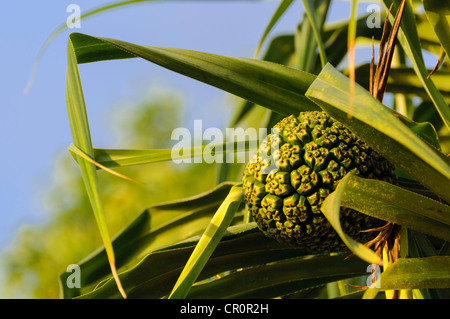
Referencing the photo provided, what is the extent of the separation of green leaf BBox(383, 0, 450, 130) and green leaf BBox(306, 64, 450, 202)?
0.13m

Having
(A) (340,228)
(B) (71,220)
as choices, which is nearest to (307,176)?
(A) (340,228)

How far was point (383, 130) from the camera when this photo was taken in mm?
425

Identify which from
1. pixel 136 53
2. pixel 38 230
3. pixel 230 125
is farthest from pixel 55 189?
pixel 136 53

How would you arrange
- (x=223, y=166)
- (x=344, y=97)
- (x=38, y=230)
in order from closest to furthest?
(x=344, y=97)
(x=223, y=166)
(x=38, y=230)

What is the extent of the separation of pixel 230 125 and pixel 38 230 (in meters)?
4.83

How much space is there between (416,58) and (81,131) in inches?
15.5

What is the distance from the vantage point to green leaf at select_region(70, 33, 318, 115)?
20.9 inches

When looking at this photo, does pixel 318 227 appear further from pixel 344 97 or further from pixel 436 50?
pixel 436 50

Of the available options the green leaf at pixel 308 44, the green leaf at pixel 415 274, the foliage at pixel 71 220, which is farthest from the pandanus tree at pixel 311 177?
the foliage at pixel 71 220

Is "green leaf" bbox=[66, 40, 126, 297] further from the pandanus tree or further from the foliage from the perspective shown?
the foliage

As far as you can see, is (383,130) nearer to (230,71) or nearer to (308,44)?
(230,71)

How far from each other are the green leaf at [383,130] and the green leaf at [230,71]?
0.29ft

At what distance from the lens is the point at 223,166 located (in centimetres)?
93

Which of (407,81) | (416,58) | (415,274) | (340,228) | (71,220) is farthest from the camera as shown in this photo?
(71,220)
